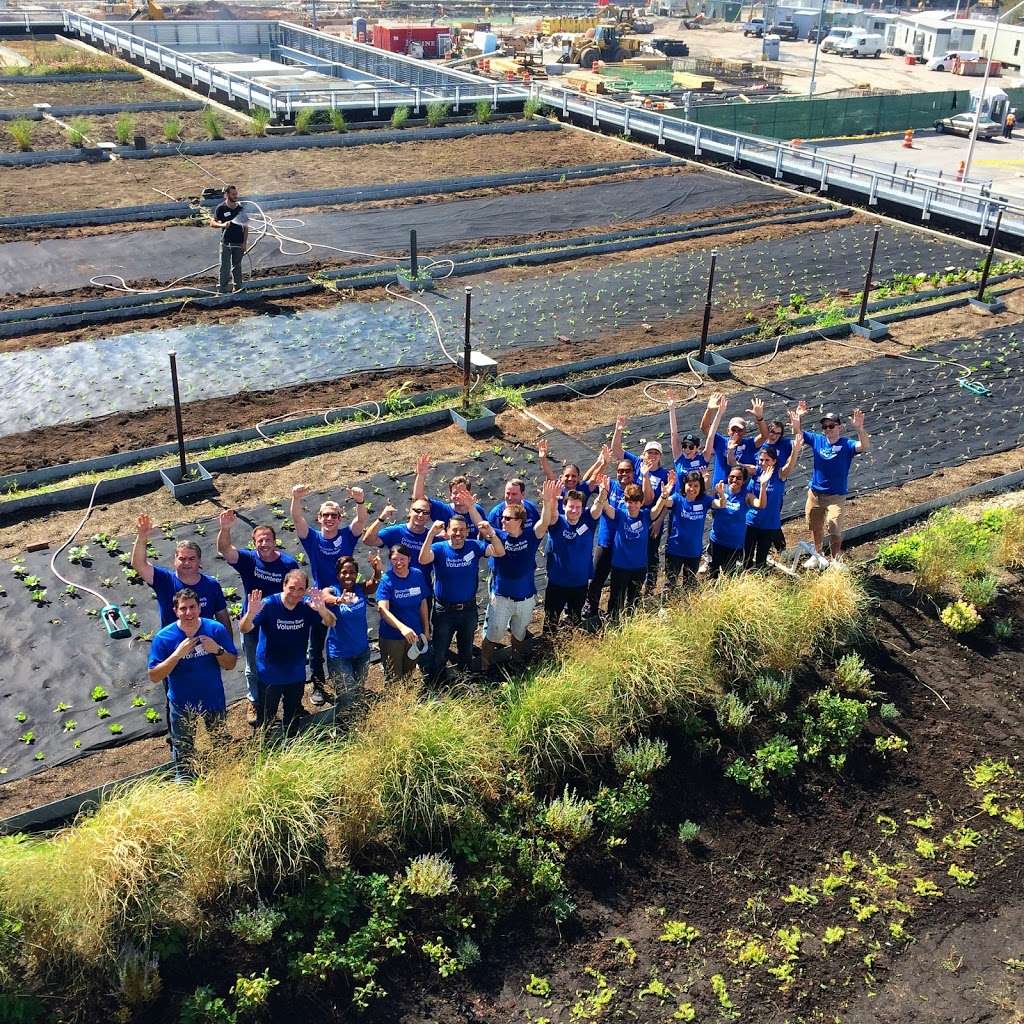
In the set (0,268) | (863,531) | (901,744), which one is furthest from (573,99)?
(901,744)

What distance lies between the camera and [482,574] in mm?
10938

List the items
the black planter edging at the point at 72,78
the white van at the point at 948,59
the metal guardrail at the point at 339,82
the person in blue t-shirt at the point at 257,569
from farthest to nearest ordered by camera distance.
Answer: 1. the white van at the point at 948,59
2. the black planter edging at the point at 72,78
3. the metal guardrail at the point at 339,82
4. the person in blue t-shirt at the point at 257,569

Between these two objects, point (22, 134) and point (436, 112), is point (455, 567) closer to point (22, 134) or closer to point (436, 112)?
point (22, 134)

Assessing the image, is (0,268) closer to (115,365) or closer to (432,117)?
(115,365)

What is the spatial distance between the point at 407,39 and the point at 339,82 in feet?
54.0

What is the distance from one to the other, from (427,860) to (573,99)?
29.1 meters

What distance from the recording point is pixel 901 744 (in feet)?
29.2

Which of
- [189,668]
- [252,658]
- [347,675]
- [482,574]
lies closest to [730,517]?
[482,574]

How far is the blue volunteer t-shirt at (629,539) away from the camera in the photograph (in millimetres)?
9484

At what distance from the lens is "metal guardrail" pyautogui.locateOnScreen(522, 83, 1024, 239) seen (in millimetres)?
23547

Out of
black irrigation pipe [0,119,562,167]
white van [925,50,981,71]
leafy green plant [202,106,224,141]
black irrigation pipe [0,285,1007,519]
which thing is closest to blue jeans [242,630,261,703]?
black irrigation pipe [0,285,1007,519]

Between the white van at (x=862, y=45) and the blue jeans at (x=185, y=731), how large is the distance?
7478 cm

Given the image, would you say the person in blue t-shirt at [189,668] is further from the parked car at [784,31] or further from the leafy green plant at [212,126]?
the parked car at [784,31]

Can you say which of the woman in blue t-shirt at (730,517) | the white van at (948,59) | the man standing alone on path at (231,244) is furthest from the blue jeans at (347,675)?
the white van at (948,59)
